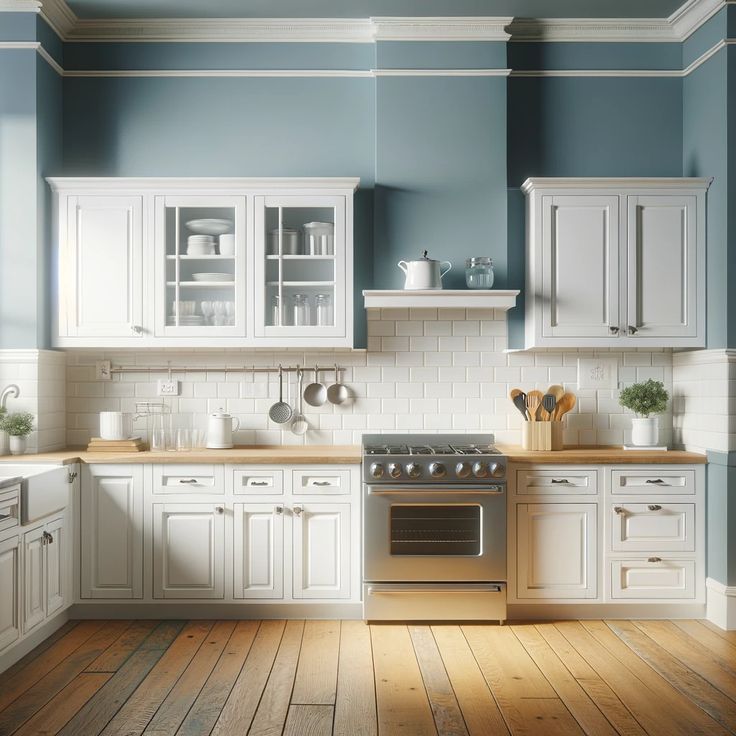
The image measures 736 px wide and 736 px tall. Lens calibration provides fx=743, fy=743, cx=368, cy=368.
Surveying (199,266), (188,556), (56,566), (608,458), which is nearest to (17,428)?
(56,566)

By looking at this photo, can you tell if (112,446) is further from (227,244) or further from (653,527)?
(653,527)

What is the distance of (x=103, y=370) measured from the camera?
4449mm

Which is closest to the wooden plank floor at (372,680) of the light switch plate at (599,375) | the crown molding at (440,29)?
the light switch plate at (599,375)

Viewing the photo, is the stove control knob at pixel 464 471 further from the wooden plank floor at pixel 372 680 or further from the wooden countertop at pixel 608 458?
the wooden plank floor at pixel 372 680

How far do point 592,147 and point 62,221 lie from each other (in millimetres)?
3104

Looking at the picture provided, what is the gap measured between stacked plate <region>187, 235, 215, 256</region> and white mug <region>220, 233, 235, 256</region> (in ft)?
0.16

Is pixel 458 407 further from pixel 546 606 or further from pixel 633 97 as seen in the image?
pixel 633 97

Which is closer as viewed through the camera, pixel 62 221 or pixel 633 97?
pixel 62 221

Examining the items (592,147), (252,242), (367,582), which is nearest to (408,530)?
(367,582)

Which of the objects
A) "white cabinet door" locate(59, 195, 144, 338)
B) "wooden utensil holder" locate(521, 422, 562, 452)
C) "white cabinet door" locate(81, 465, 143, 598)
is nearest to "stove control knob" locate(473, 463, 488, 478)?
"wooden utensil holder" locate(521, 422, 562, 452)

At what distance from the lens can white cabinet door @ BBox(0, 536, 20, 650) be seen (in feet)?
10.3

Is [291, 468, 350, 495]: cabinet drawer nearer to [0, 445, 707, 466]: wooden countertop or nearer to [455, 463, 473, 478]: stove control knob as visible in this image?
[0, 445, 707, 466]: wooden countertop

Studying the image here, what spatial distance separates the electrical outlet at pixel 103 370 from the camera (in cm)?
445

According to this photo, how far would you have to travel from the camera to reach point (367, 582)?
3.84 m
